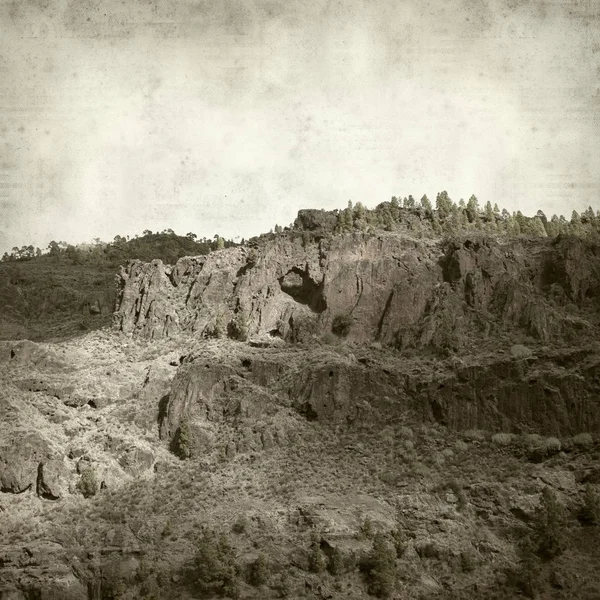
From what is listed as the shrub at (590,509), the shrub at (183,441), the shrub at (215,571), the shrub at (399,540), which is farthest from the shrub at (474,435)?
the shrub at (215,571)

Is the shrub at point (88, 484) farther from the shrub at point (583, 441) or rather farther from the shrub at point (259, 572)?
the shrub at point (583, 441)

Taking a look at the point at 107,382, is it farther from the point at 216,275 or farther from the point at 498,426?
the point at 498,426

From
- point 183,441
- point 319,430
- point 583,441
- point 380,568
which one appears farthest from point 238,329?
point 583,441

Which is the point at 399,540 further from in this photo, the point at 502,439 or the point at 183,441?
the point at 183,441

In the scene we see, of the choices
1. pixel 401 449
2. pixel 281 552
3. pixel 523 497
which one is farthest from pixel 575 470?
pixel 281 552

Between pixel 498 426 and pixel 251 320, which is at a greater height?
pixel 251 320

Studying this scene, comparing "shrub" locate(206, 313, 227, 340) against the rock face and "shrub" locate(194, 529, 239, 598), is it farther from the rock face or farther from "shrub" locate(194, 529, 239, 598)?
"shrub" locate(194, 529, 239, 598)
